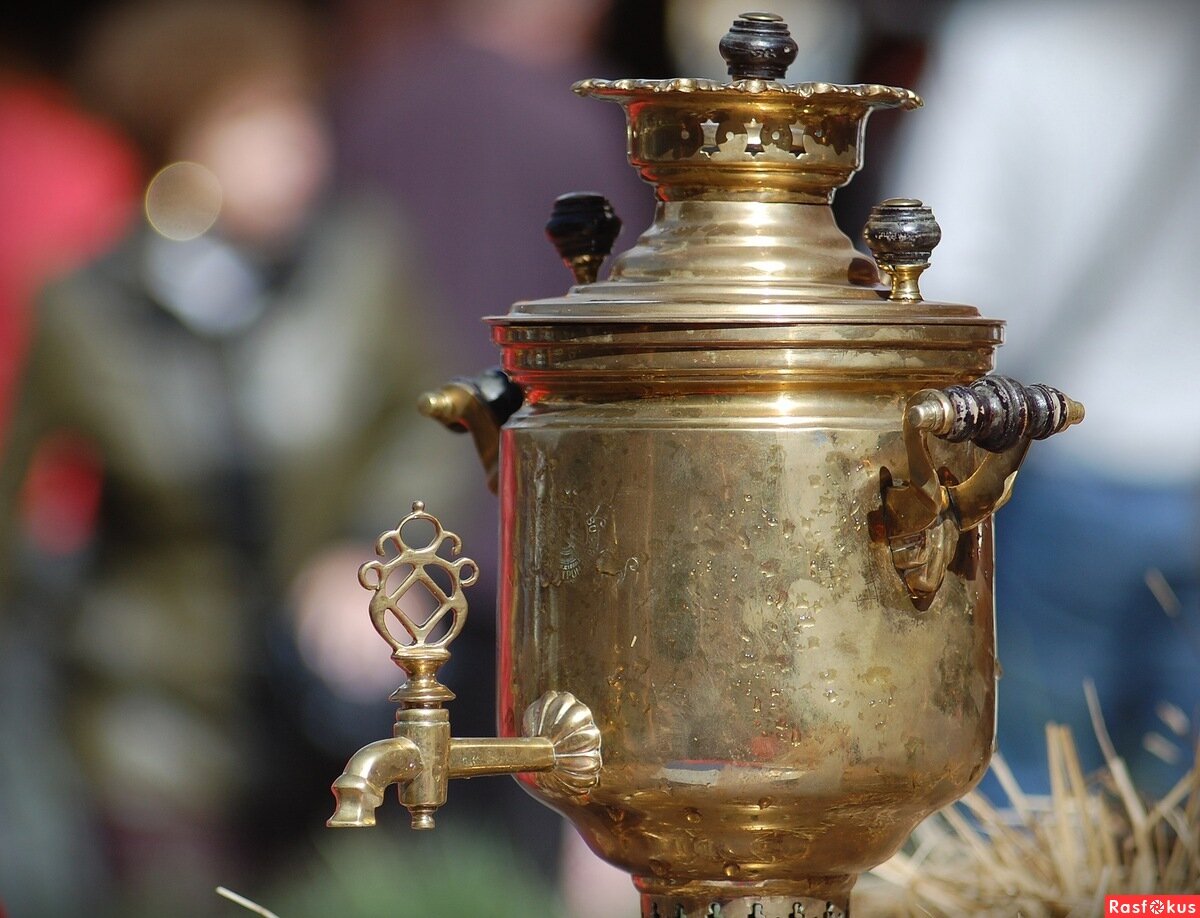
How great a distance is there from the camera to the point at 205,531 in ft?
10.3

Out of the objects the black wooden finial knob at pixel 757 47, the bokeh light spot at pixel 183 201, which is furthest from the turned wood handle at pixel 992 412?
the bokeh light spot at pixel 183 201

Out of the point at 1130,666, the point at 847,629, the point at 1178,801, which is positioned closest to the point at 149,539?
the point at 1130,666

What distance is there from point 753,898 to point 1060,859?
36 centimetres

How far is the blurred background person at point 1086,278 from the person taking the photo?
9.48ft

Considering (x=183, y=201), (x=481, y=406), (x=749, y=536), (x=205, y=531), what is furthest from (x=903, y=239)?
(x=183, y=201)

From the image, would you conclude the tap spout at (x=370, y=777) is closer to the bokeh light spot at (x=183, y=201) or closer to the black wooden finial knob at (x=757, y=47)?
the black wooden finial knob at (x=757, y=47)

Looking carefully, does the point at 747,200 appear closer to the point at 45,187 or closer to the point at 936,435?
the point at 936,435

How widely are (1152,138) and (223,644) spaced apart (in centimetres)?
158

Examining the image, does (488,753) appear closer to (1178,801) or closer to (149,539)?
(1178,801)

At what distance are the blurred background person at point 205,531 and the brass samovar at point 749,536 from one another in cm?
174

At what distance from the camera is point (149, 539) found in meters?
3.14

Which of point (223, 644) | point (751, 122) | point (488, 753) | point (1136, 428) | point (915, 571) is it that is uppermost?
point (751, 122)

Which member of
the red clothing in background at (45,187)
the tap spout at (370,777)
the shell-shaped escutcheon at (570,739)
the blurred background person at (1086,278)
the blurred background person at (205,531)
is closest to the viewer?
the tap spout at (370,777)

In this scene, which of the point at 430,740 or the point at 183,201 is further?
the point at 183,201
